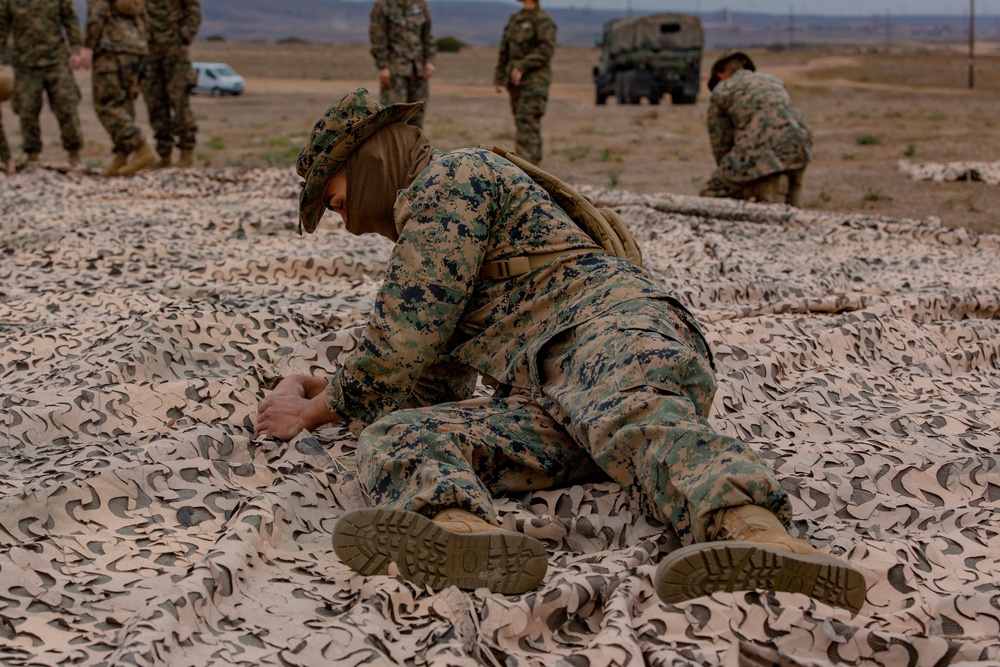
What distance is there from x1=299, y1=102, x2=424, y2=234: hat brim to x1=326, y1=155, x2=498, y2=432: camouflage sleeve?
0.21 metres

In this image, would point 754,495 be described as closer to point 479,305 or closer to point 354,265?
point 479,305

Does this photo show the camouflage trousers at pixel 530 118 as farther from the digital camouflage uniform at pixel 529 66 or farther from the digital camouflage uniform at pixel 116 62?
the digital camouflage uniform at pixel 116 62

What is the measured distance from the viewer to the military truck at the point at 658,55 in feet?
74.4

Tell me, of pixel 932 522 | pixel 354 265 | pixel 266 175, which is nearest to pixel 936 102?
pixel 266 175

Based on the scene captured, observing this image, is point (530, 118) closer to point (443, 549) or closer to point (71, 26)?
point (71, 26)

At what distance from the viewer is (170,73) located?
9.96m

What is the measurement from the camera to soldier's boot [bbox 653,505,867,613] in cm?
196

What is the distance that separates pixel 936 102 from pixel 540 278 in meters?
22.7

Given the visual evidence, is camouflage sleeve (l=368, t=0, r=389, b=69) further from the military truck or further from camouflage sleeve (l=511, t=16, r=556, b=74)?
the military truck

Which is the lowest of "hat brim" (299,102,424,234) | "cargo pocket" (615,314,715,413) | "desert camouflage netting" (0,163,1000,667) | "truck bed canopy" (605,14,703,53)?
"desert camouflage netting" (0,163,1000,667)

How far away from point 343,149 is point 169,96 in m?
7.97

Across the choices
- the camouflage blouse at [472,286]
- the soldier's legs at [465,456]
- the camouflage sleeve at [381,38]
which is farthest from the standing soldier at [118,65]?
the soldier's legs at [465,456]

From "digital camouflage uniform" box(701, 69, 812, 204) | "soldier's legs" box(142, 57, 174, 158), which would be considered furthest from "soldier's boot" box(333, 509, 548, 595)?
"soldier's legs" box(142, 57, 174, 158)

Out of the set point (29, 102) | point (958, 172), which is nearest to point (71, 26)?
point (29, 102)
